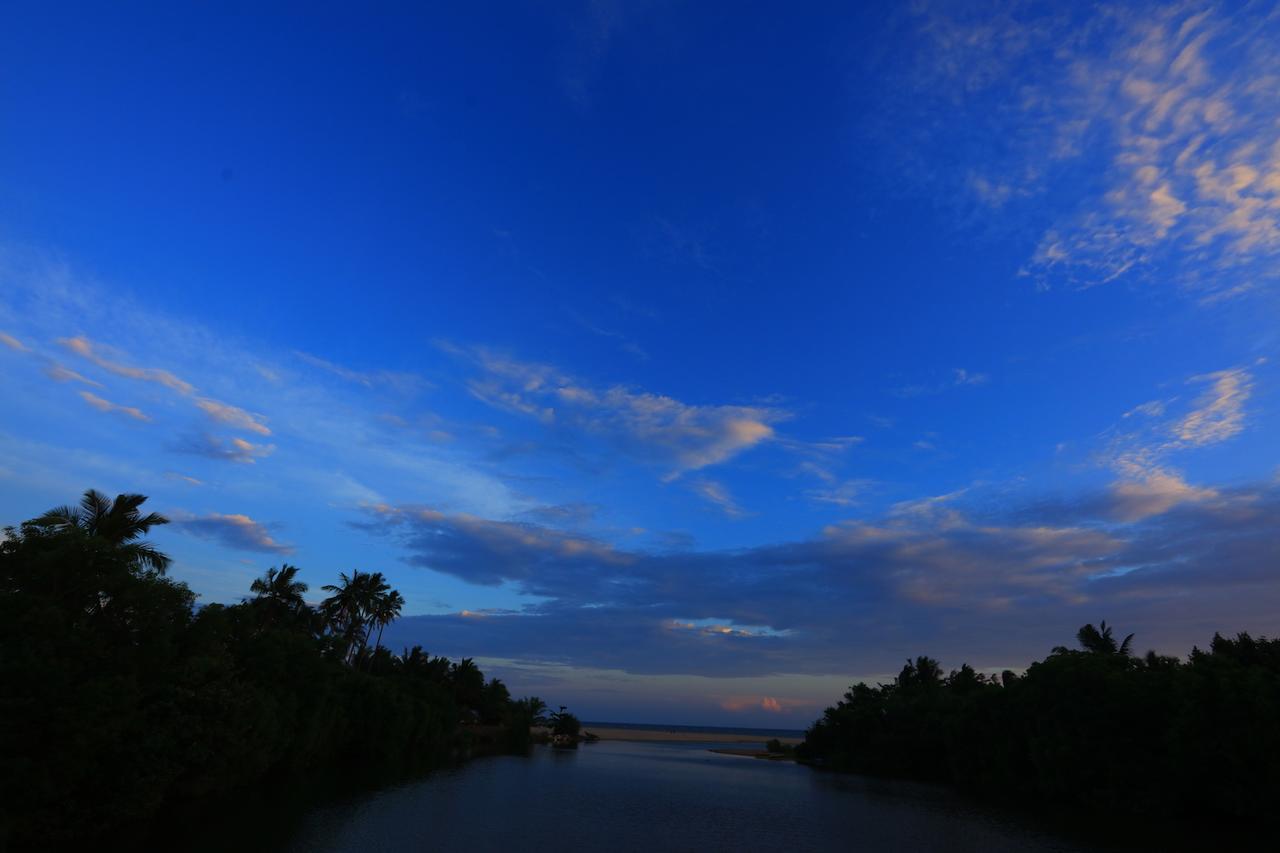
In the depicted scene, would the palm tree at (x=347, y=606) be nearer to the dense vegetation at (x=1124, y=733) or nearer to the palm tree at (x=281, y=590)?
the palm tree at (x=281, y=590)

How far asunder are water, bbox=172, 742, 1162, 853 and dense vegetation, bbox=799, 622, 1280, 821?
28.7ft

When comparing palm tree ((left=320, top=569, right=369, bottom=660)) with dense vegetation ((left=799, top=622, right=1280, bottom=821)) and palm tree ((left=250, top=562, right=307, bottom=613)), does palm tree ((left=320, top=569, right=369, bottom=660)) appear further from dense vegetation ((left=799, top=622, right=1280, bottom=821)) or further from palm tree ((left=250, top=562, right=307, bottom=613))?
dense vegetation ((left=799, top=622, right=1280, bottom=821))

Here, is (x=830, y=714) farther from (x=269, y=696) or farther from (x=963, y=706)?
(x=269, y=696)

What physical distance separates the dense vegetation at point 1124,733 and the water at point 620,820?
874cm

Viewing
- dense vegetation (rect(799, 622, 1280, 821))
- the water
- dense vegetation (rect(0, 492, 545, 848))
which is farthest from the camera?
dense vegetation (rect(799, 622, 1280, 821))

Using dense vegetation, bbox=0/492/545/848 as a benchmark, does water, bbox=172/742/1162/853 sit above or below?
below

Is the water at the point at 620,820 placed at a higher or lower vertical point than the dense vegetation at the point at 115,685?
lower

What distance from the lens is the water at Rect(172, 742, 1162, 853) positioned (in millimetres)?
29609

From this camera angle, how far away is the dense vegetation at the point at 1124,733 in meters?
41.7

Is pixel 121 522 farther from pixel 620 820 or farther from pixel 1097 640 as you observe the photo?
pixel 1097 640

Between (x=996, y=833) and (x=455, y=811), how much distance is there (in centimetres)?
3081

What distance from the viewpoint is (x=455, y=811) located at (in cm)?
3800

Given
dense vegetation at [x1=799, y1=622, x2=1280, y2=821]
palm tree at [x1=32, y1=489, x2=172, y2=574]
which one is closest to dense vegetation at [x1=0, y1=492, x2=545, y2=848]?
palm tree at [x1=32, y1=489, x2=172, y2=574]

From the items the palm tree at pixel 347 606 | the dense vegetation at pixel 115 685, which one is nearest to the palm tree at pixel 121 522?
the dense vegetation at pixel 115 685
